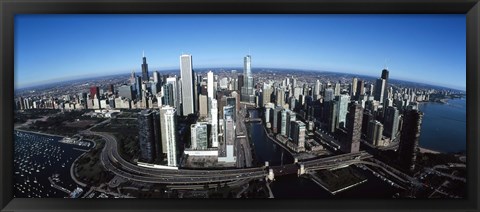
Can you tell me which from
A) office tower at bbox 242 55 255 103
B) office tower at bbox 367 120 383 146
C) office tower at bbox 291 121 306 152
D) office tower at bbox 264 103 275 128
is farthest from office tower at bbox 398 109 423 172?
office tower at bbox 242 55 255 103

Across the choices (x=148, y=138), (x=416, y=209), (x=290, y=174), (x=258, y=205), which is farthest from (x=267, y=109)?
(x=416, y=209)

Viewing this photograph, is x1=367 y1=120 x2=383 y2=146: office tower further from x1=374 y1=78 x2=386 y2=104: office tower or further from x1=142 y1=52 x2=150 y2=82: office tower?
x1=142 y1=52 x2=150 y2=82: office tower

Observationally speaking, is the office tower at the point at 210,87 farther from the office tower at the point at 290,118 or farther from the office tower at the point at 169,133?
the office tower at the point at 290,118

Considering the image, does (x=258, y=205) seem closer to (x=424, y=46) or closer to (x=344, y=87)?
(x=344, y=87)

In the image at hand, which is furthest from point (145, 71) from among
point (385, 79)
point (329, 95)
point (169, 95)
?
point (385, 79)

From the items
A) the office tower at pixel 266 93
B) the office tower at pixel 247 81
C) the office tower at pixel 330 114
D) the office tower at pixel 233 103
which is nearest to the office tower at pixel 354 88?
the office tower at pixel 330 114

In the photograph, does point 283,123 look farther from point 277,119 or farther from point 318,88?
point 318,88
